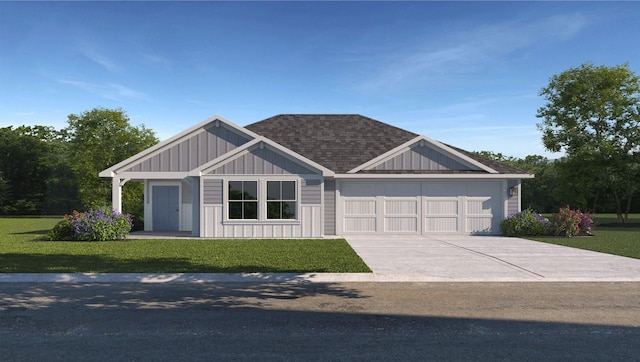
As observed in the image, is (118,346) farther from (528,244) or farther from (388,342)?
(528,244)

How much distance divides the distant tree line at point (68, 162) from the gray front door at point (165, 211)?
1799 cm

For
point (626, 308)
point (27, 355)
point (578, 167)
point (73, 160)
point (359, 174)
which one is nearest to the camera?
point (27, 355)

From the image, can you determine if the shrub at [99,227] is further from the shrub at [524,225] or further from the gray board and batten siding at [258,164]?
the shrub at [524,225]

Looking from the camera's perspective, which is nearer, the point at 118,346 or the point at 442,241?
the point at 118,346

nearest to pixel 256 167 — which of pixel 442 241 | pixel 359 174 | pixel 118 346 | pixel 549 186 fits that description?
pixel 359 174

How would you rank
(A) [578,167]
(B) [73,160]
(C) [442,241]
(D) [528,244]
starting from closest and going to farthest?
(D) [528,244] → (C) [442,241] → (A) [578,167] → (B) [73,160]

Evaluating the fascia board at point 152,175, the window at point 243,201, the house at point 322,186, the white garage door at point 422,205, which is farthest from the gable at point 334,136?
the fascia board at point 152,175

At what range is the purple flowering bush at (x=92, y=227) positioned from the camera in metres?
16.6

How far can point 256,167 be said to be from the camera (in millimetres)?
17609

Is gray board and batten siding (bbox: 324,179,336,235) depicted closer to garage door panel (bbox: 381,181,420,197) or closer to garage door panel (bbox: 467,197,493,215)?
garage door panel (bbox: 381,181,420,197)

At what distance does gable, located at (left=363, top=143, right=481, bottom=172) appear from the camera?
19406 millimetres

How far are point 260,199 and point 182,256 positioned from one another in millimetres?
5888

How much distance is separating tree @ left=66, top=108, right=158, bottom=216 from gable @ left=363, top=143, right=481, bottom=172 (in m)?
31.0

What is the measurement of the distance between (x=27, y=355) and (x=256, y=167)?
1311 centimetres
